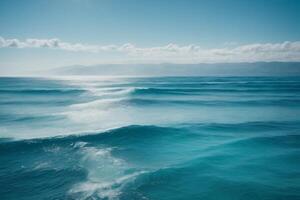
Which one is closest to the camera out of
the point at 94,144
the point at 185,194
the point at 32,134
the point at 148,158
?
the point at 185,194

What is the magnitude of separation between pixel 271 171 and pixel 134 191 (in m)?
6.45

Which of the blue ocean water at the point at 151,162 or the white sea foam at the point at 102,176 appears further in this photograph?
the blue ocean water at the point at 151,162

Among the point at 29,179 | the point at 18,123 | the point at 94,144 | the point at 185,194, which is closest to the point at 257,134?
the point at 185,194

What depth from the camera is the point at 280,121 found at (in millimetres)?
21391

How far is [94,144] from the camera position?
47.2ft

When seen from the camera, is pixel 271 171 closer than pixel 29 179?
No

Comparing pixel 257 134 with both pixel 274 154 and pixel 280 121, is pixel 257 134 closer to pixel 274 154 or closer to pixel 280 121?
pixel 274 154

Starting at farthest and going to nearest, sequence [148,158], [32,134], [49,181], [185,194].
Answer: [32,134] → [148,158] → [49,181] → [185,194]

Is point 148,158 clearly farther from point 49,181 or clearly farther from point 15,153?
point 15,153

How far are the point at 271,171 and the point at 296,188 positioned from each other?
173cm

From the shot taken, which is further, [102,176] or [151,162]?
[151,162]

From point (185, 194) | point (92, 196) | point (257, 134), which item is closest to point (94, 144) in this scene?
point (92, 196)

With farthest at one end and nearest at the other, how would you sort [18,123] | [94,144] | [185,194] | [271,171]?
[18,123]
[94,144]
[271,171]
[185,194]

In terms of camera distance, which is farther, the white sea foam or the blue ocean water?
the blue ocean water
